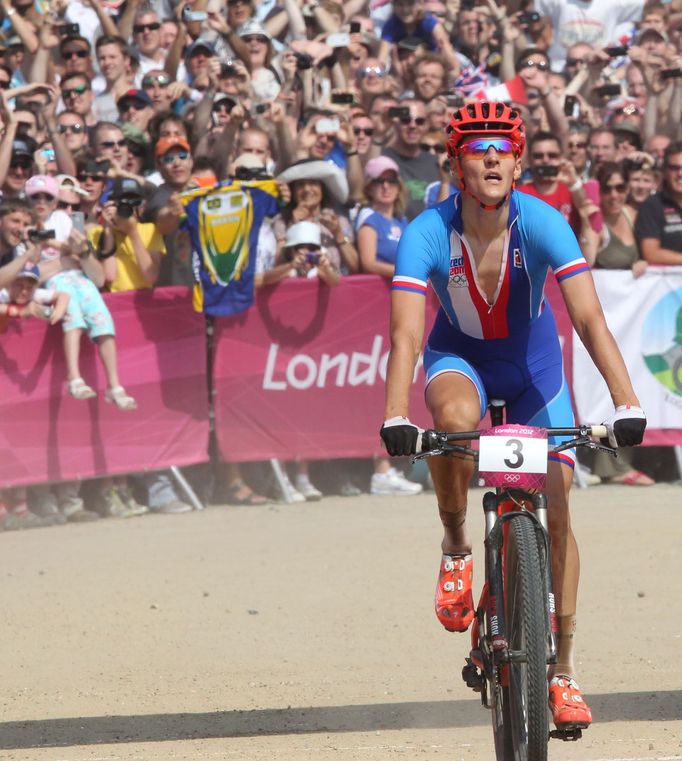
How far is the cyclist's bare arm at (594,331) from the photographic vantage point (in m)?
5.12

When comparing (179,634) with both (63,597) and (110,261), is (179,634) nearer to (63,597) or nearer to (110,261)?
(63,597)

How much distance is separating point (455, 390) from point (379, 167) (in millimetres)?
5945

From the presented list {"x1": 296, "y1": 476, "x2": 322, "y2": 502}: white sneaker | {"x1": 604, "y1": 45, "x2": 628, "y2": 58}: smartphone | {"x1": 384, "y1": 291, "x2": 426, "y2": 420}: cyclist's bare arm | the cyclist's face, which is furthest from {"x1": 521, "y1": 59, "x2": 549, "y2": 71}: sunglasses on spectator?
{"x1": 384, "y1": 291, "x2": 426, "y2": 420}: cyclist's bare arm

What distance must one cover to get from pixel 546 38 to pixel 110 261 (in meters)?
5.37

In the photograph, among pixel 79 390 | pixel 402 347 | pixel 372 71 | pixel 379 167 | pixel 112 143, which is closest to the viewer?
pixel 402 347

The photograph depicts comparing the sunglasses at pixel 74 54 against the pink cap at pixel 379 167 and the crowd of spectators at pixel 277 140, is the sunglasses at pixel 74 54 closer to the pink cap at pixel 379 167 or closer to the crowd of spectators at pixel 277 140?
the crowd of spectators at pixel 277 140

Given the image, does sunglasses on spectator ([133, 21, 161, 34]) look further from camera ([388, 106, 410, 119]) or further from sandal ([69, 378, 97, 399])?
sandal ([69, 378, 97, 399])

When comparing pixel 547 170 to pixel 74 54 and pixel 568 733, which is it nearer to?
pixel 74 54

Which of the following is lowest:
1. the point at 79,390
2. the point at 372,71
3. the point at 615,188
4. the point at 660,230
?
the point at 79,390

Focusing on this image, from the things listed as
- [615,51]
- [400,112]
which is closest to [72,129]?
[400,112]

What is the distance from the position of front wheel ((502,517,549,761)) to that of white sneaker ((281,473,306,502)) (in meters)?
6.44

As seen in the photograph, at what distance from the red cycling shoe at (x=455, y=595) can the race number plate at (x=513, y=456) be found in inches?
29.6

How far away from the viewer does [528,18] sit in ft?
45.8

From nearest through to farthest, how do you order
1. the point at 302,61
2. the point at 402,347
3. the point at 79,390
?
the point at 402,347 → the point at 79,390 → the point at 302,61
